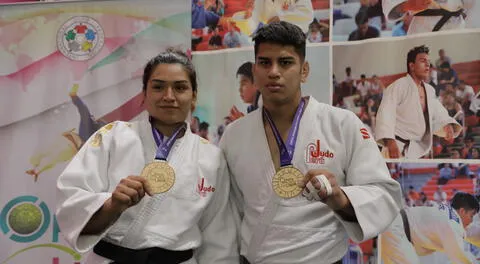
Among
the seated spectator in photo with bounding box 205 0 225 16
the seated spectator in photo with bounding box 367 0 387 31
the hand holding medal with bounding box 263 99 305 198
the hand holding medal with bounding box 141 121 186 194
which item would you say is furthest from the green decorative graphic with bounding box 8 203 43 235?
the seated spectator in photo with bounding box 367 0 387 31

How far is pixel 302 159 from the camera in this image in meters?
1.69

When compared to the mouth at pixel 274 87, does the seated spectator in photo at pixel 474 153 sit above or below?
below

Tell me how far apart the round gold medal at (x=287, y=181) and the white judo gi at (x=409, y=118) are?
3.49 feet

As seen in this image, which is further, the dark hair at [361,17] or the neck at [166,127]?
the dark hair at [361,17]

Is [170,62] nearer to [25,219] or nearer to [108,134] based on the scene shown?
[108,134]

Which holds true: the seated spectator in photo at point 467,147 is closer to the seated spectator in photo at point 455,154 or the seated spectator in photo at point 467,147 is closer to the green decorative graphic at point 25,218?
the seated spectator in photo at point 455,154

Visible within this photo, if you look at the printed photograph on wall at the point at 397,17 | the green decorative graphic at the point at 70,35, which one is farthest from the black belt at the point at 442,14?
the green decorative graphic at the point at 70,35

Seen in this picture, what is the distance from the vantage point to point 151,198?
1636mm

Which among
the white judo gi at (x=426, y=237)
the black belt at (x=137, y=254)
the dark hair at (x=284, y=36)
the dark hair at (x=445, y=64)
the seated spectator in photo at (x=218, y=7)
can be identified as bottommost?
the white judo gi at (x=426, y=237)

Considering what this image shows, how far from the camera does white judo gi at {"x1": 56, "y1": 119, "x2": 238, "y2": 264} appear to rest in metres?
1.55

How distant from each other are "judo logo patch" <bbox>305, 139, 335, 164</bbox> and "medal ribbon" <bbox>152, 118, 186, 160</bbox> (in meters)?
0.56

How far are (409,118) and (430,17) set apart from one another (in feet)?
1.97

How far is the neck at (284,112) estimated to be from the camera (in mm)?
1823

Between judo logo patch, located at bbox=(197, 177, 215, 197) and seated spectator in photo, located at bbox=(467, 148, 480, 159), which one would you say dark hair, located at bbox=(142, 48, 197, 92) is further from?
seated spectator in photo, located at bbox=(467, 148, 480, 159)
